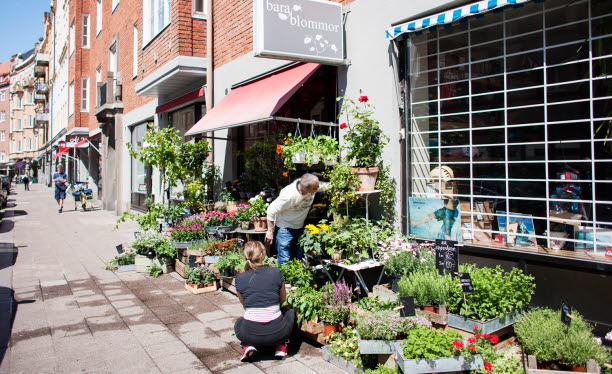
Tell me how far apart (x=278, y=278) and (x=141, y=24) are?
1190 centimetres

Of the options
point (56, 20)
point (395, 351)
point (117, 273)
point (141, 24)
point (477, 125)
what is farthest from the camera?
point (56, 20)

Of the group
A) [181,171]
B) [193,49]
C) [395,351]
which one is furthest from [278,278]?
[193,49]

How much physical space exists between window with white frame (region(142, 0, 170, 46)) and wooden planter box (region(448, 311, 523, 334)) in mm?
10127

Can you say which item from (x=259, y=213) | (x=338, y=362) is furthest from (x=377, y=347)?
(x=259, y=213)

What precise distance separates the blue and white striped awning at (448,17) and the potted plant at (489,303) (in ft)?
8.74

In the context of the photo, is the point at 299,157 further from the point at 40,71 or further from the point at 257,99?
the point at 40,71

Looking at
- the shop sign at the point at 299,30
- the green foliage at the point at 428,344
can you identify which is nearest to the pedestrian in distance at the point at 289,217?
the shop sign at the point at 299,30

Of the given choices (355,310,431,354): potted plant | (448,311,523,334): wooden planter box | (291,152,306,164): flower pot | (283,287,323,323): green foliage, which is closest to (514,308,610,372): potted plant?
(448,311,523,334): wooden planter box

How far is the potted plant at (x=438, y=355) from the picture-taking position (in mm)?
3631

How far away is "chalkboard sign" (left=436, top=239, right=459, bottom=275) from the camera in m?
4.61

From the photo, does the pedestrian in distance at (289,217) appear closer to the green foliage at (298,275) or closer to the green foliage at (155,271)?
the green foliage at (298,275)

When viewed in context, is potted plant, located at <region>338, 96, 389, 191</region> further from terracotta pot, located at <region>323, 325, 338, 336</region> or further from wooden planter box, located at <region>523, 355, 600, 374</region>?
wooden planter box, located at <region>523, 355, 600, 374</region>

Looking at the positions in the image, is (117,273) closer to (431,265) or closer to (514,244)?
(431,265)

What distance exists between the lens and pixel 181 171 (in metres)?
10.1
